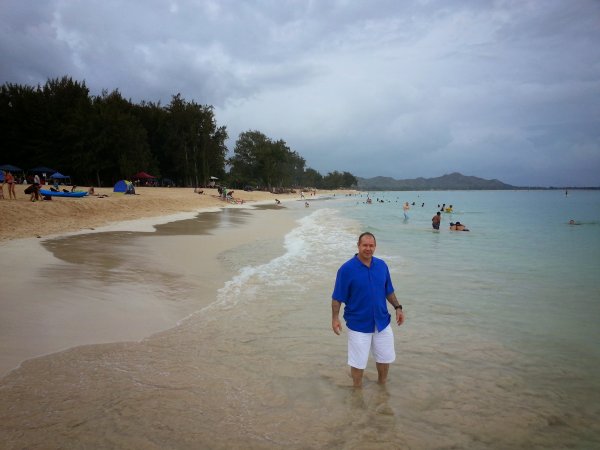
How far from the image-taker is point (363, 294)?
160 inches

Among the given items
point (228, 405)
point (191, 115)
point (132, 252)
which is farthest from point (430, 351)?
point (191, 115)

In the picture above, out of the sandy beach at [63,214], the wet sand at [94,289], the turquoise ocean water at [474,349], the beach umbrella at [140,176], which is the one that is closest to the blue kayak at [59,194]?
the sandy beach at [63,214]

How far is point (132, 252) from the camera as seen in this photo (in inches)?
487

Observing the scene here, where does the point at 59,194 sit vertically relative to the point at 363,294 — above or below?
above

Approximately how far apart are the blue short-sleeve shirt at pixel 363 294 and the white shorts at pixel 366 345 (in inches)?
3.6

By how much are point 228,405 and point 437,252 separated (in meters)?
14.2

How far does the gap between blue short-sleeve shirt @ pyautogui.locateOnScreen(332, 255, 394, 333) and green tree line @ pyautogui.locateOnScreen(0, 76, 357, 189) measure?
5193 cm

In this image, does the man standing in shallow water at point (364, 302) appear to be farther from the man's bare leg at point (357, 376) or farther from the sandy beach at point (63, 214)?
the sandy beach at point (63, 214)

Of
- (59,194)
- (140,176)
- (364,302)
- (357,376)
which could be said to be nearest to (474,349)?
(357,376)

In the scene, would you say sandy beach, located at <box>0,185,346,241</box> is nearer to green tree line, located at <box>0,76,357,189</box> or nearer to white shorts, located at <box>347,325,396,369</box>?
white shorts, located at <box>347,325,396,369</box>

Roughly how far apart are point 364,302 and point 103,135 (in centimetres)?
5393

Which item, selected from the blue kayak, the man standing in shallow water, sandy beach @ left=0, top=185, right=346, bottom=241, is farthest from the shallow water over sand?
the blue kayak

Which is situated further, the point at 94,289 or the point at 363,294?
the point at 94,289

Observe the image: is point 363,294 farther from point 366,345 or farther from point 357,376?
point 357,376
